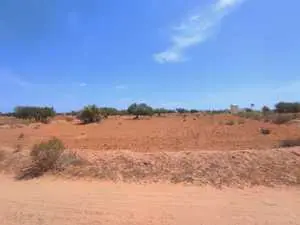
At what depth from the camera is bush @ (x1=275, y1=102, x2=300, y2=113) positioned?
7061 cm

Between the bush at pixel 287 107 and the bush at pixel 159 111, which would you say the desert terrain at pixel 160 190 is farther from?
the bush at pixel 159 111

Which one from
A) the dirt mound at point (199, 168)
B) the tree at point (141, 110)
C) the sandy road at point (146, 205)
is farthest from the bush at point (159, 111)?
the sandy road at point (146, 205)

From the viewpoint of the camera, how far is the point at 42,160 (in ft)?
45.6

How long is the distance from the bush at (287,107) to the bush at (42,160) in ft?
208

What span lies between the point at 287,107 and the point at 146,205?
69.5 meters

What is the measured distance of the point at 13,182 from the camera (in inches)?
512

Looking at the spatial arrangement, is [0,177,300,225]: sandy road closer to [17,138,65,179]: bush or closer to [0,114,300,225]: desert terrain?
[0,114,300,225]: desert terrain

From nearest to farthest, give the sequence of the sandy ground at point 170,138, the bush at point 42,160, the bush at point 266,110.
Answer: the bush at point 42,160 < the sandy ground at point 170,138 < the bush at point 266,110

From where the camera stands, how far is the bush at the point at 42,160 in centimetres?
1369

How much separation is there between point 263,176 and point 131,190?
4091 mm

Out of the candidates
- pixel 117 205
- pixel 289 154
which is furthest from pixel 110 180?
pixel 289 154

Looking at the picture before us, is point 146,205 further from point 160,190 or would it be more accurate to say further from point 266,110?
point 266,110

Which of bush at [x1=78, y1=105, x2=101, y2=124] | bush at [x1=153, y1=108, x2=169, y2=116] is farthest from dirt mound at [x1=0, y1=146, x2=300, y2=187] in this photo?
bush at [x1=153, y1=108, x2=169, y2=116]

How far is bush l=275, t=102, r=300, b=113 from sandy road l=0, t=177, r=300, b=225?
64666 millimetres
